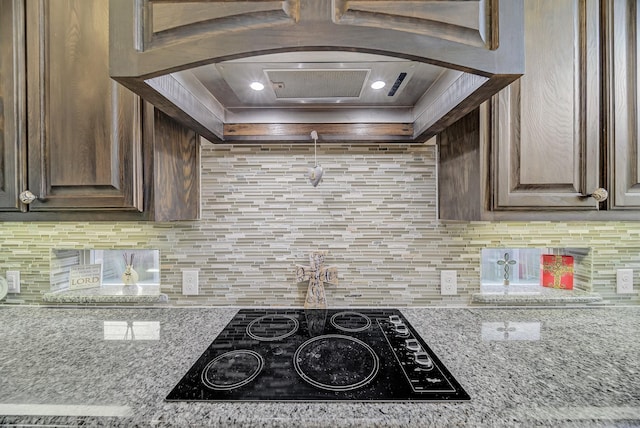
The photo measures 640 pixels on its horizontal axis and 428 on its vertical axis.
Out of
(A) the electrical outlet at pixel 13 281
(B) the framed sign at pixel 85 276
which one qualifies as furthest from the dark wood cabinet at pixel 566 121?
(A) the electrical outlet at pixel 13 281

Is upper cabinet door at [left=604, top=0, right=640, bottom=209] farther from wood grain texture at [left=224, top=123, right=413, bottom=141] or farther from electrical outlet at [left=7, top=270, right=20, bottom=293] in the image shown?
electrical outlet at [left=7, top=270, right=20, bottom=293]

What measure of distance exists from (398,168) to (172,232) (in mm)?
1173

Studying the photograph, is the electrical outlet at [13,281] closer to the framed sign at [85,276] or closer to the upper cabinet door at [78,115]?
the framed sign at [85,276]

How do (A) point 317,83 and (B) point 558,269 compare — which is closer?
(A) point 317,83

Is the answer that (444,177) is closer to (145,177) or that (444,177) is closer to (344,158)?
(344,158)

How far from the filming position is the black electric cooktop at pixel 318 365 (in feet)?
2.37

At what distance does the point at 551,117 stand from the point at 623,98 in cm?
28

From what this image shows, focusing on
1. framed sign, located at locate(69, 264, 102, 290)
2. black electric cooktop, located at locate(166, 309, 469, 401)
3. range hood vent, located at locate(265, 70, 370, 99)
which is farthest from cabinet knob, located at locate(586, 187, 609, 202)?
framed sign, located at locate(69, 264, 102, 290)

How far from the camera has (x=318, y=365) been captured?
86cm

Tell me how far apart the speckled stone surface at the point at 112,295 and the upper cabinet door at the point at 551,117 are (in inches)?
61.9

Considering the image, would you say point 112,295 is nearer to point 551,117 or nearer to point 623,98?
point 551,117

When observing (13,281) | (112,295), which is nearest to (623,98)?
(112,295)

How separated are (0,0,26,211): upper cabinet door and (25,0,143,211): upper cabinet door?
1.2 inches

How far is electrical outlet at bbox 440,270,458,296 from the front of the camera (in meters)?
1.42
